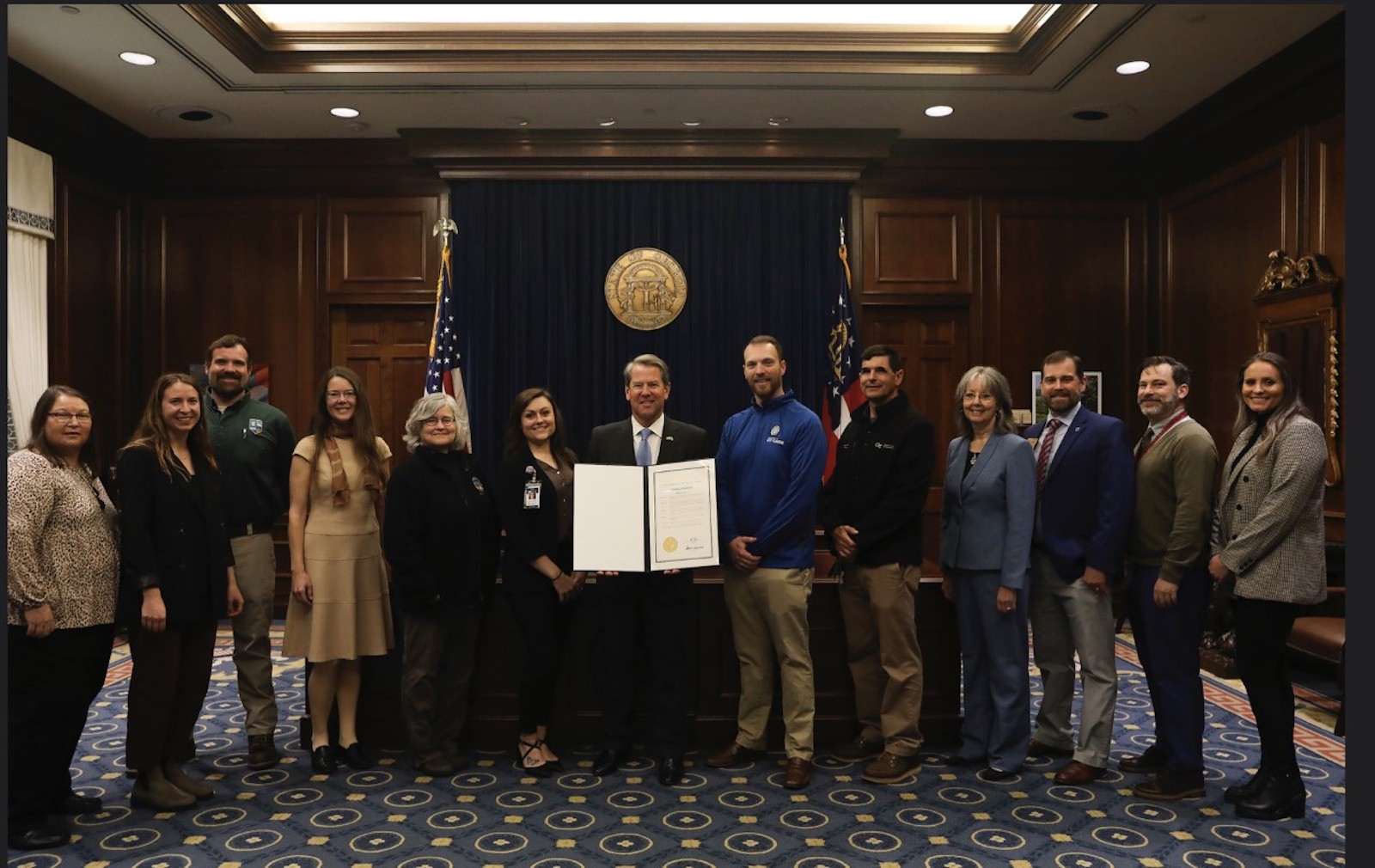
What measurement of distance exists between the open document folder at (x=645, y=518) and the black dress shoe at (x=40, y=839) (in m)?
1.89

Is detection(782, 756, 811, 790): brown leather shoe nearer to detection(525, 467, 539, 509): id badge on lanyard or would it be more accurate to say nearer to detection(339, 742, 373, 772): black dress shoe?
detection(525, 467, 539, 509): id badge on lanyard

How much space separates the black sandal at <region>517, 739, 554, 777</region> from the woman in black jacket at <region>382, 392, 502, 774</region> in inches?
10.0

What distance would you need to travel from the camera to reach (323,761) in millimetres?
3881

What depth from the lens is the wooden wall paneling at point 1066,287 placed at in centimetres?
746

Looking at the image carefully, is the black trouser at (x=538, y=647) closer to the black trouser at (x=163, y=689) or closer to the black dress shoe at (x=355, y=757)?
the black dress shoe at (x=355, y=757)

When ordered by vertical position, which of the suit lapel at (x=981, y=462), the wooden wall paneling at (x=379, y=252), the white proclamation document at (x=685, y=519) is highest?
the wooden wall paneling at (x=379, y=252)

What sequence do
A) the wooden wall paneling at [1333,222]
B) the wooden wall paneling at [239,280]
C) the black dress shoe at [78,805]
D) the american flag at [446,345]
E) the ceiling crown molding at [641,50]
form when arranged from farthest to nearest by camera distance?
the wooden wall paneling at [239,280]
the american flag at [446,345]
the ceiling crown molding at [641,50]
the wooden wall paneling at [1333,222]
the black dress shoe at [78,805]

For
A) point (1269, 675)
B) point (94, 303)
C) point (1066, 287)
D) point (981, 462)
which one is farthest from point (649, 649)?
point (94, 303)

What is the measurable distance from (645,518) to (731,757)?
105 centimetres

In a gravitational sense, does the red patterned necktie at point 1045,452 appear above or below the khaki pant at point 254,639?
above

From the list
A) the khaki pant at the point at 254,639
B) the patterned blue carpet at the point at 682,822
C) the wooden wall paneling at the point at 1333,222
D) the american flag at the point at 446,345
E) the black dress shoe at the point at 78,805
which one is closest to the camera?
the patterned blue carpet at the point at 682,822

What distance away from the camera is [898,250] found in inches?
293

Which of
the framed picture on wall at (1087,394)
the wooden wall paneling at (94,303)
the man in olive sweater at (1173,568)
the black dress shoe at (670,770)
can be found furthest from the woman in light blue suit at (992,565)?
the wooden wall paneling at (94,303)

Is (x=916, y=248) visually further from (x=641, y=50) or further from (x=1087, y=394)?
(x=641, y=50)
